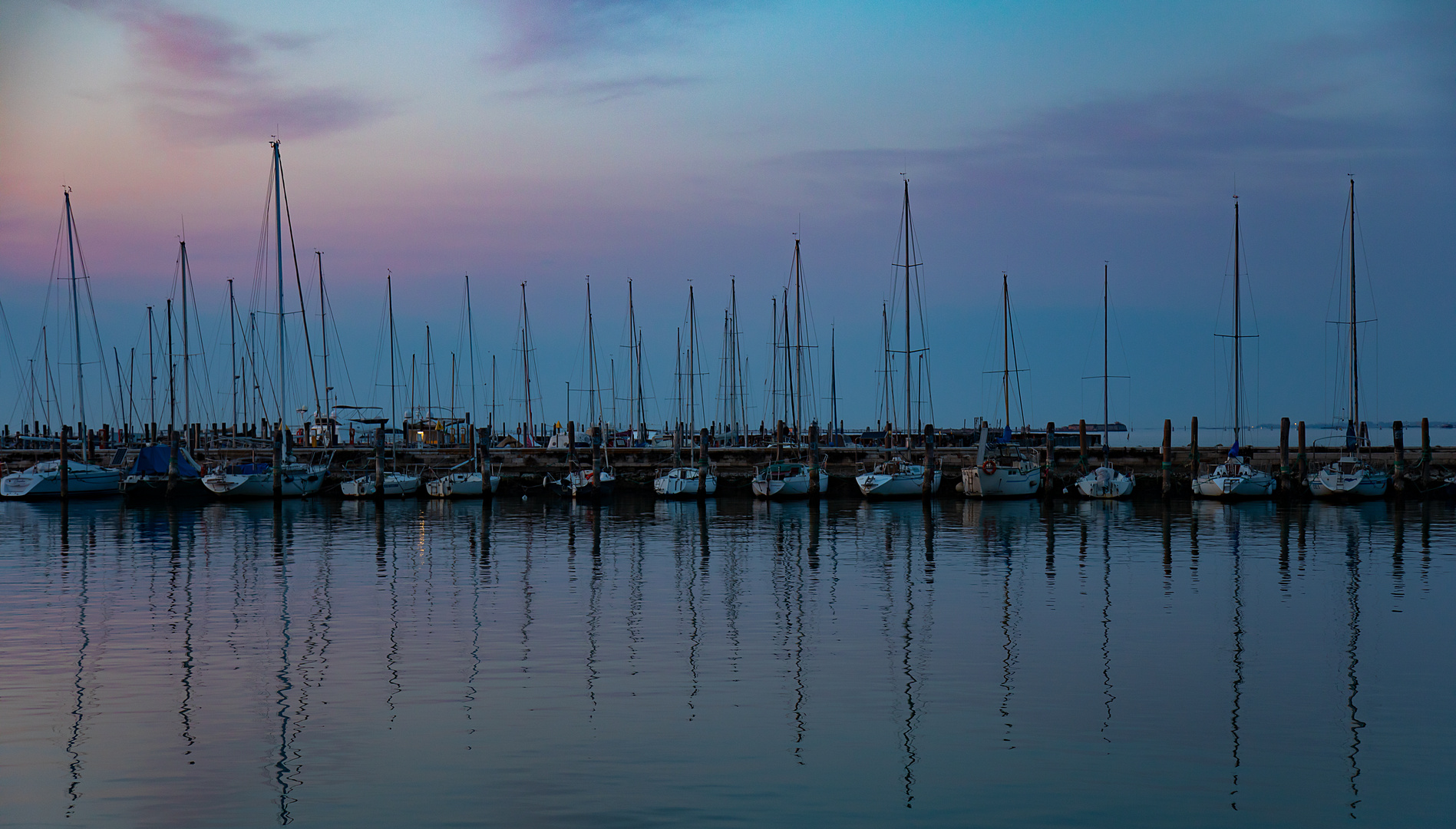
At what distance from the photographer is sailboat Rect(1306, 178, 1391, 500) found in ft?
181

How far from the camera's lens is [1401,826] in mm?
11008

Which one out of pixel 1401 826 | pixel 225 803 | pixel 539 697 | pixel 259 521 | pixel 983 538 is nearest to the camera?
pixel 1401 826

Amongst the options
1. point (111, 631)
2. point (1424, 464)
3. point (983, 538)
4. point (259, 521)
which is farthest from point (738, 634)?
point (1424, 464)

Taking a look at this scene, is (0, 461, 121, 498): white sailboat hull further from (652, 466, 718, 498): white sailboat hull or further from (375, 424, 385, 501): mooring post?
(652, 466, 718, 498): white sailboat hull

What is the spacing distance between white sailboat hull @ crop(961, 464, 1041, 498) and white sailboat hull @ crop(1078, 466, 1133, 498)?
244 centimetres

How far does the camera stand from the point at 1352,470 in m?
59.5

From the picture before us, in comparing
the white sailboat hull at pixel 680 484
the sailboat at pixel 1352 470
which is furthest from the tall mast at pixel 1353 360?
the white sailboat hull at pixel 680 484

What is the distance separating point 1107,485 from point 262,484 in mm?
42056

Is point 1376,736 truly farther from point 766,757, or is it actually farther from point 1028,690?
point 766,757

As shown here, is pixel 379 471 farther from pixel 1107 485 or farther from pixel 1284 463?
pixel 1284 463

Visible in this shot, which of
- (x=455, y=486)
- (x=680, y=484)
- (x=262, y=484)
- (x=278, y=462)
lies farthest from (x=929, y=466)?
(x=262, y=484)

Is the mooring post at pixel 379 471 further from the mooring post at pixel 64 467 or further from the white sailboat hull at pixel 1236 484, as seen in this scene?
the white sailboat hull at pixel 1236 484

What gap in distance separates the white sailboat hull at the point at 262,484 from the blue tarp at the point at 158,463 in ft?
8.20

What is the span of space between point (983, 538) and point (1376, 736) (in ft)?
87.8
